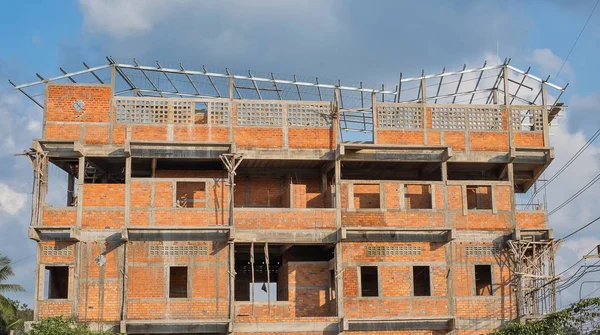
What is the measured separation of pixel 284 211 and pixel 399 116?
661cm

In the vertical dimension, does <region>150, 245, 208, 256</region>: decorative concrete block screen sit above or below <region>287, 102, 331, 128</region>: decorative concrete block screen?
below

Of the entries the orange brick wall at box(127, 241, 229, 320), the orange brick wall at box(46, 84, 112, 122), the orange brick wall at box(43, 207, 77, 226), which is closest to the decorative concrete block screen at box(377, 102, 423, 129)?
the orange brick wall at box(127, 241, 229, 320)

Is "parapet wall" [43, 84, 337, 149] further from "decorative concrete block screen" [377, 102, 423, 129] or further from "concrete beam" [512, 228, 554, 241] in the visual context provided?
"concrete beam" [512, 228, 554, 241]

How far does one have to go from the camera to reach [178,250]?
3550 cm

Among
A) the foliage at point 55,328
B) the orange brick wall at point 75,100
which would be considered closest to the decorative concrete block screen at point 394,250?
the foliage at point 55,328

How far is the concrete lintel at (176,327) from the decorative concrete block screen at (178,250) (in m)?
2.68

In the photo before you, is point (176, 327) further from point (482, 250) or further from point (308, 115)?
point (482, 250)

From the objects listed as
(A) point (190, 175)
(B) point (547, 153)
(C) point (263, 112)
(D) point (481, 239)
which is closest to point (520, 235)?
(D) point (481, 239)

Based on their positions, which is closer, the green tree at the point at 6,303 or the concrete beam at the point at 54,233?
the concrete beam at the point at 54,233

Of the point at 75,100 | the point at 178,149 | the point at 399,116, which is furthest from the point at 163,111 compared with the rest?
the point at 399,116

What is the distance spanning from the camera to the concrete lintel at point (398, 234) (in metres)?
36.5

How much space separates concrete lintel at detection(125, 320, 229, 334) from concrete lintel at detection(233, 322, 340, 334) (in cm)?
70

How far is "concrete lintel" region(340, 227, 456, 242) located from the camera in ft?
120

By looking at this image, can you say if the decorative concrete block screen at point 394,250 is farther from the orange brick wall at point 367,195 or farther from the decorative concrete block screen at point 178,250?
the decorative concrete block screen at point 178,250
